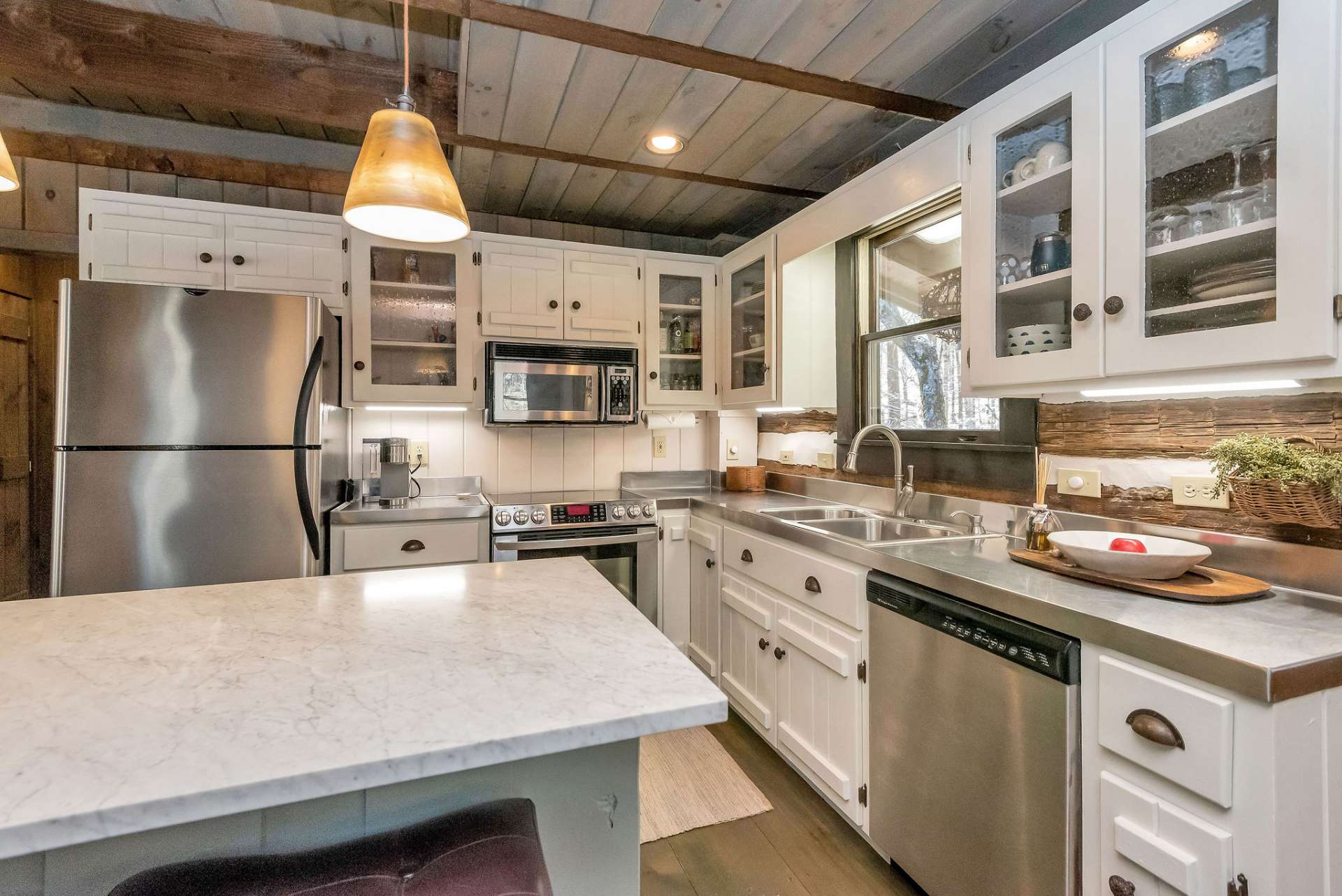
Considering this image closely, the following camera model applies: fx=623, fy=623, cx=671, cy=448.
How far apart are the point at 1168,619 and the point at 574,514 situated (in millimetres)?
2147

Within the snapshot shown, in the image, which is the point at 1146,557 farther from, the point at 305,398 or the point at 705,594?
the point at 305,398

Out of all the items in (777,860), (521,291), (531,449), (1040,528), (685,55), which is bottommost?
(777,860)

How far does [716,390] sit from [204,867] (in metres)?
2.89

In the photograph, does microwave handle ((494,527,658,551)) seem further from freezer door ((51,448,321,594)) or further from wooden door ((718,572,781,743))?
freezer door ((51,448,321,594))

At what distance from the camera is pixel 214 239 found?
255 centimetres

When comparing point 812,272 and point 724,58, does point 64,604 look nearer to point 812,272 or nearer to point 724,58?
point 724,58

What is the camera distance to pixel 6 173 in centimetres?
120

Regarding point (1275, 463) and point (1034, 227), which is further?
point (1034, 227)

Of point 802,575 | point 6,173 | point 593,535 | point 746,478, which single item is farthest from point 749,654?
point 6,173

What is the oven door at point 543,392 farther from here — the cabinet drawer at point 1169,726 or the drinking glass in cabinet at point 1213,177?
the cabinet drawer at point 1169,726

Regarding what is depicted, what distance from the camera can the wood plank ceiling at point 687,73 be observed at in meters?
1.76

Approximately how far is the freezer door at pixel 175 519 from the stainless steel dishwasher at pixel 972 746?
2070 millimetres

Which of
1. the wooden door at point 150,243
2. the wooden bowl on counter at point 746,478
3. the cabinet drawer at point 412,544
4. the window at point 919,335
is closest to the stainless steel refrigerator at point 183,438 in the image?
the cabinet drawer at point 412,544

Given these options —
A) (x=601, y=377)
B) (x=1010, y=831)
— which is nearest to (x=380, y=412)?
(x=601, y=377)
